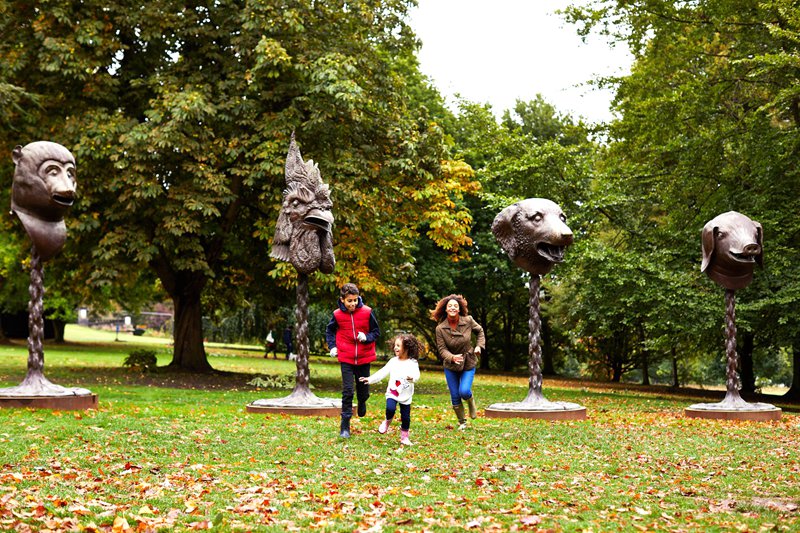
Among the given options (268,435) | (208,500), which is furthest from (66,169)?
(208,500)

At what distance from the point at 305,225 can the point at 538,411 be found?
5.02 m

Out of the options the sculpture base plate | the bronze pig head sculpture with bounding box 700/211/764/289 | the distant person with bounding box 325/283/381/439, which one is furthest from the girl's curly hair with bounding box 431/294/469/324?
the bronze pig head sculpture with bounding box 700/211/764/289

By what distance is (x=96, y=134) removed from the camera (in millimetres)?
20047

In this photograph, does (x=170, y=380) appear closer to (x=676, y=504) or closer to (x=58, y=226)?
(x=58, y=226)

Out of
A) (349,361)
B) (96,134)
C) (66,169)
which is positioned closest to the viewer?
(349,361)

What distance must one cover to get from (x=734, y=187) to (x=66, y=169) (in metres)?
16.6

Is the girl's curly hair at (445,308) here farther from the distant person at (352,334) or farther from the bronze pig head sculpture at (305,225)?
the bronze pig head sculpture at (305,225)

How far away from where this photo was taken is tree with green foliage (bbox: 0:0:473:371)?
2005cm

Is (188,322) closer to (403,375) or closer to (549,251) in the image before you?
(549,251)

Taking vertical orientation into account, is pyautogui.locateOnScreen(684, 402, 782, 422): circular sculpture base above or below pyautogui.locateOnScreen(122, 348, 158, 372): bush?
below

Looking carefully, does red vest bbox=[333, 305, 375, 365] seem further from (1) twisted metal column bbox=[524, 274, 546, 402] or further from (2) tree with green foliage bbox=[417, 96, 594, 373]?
(2) tree with green foliage bbox=[417, 96, 594, 373]

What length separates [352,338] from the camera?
11562 millimetres

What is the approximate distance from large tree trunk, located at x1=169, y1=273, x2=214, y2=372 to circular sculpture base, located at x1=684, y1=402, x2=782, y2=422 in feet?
44.7

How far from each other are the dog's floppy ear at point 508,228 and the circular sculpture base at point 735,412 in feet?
15.8
